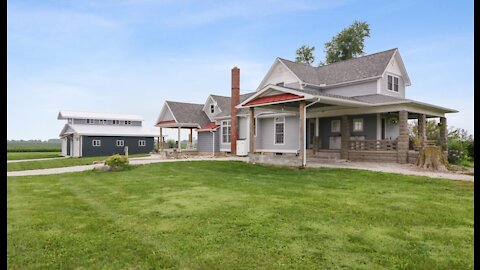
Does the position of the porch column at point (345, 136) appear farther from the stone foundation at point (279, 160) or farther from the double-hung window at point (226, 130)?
the double-hung window at point (226, 130)

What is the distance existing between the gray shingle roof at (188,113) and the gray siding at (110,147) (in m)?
9.16

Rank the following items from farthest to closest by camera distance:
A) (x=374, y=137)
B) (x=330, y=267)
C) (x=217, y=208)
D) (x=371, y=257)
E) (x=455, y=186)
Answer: (x=374, y=137)
(x=455, y=186)
(x=217, y=208)
(x=371, y=257)
(x=330, y=267)

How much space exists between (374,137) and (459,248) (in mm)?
15823

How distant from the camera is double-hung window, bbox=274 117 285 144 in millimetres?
23230

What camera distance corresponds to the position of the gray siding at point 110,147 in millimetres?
35188

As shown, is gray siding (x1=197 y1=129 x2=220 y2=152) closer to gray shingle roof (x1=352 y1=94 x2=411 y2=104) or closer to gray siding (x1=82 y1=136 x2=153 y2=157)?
gray siding (x1=82 y1=136 x2=153 y2=157)

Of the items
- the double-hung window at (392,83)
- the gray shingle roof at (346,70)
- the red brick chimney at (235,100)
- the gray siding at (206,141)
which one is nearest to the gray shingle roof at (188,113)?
the gray siding at (206,141)

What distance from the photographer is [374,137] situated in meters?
19.8

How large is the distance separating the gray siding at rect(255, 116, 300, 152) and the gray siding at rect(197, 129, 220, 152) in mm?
4655

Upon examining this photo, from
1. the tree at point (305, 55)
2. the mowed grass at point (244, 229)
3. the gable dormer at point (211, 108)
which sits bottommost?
the mowed grass at point (244, 229)

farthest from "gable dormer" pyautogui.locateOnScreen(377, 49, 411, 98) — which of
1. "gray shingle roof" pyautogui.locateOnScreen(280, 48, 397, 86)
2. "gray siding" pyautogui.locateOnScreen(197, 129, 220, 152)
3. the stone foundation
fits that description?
"gray siding" pyautogui.locateOnScreen(197, 129, 220, 152)

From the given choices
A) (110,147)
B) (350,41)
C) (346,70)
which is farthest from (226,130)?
(350,41)

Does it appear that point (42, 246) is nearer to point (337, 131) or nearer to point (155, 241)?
point (155, 241)
